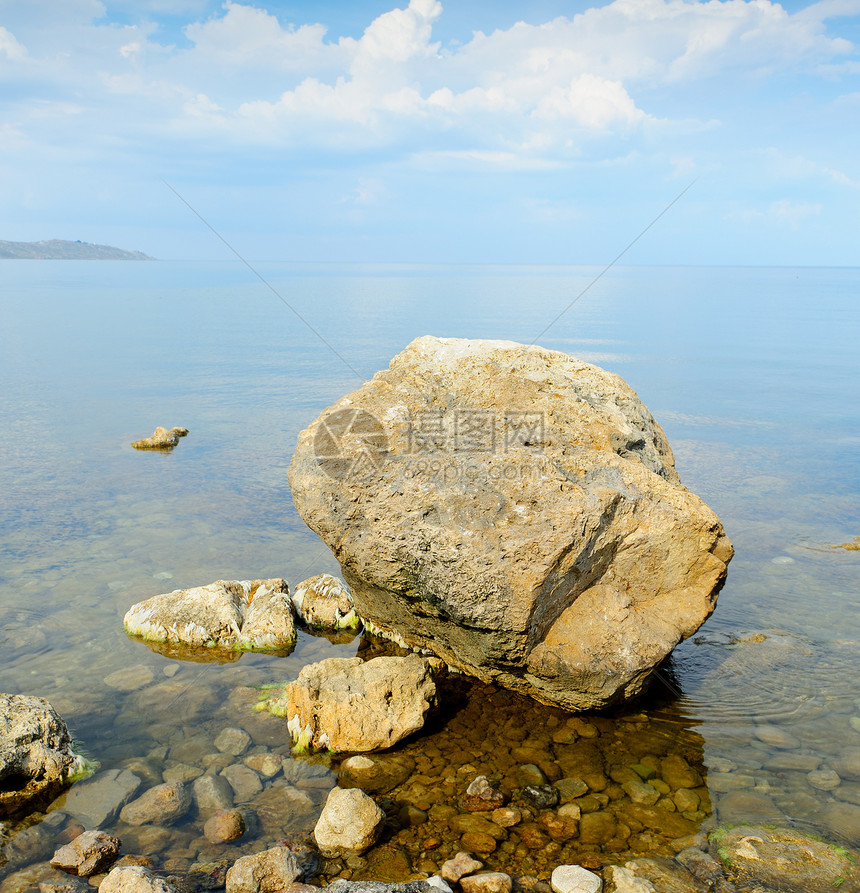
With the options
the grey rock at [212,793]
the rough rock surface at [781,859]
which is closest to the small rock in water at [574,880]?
the rough rock surface at [781,859]

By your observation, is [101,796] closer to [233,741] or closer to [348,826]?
[233,741]

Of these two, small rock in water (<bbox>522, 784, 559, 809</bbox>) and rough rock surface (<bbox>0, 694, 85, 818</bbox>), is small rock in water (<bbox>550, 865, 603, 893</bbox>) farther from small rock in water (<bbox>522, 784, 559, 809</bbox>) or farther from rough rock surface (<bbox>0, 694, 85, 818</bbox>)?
rough rock surface (<bbox>0, 694, 85, 818</bbox>)

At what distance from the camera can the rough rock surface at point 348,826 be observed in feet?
18.8

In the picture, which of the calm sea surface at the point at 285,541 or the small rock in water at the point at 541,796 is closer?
the small rock in water at the point at 541,796

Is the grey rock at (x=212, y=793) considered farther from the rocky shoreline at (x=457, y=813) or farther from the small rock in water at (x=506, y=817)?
the small rock in water at (x=506, y=817)

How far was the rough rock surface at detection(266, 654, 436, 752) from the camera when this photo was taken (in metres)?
7.04

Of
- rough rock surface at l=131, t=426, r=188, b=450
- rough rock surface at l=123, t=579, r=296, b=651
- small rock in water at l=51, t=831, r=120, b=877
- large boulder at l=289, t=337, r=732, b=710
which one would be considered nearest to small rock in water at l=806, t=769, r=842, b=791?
large boulder at l=289, t=337, r=732, b=710

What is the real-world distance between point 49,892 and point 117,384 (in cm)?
2525

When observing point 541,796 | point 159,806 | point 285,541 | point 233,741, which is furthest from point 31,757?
point 285,541

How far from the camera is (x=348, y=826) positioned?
5.75 metres

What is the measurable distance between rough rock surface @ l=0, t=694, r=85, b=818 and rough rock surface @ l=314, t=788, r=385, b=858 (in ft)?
8.23

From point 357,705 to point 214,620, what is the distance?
117 inches

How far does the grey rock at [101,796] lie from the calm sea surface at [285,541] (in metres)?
0.29

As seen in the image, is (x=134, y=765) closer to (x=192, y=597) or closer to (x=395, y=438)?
(x=192, y=597)
